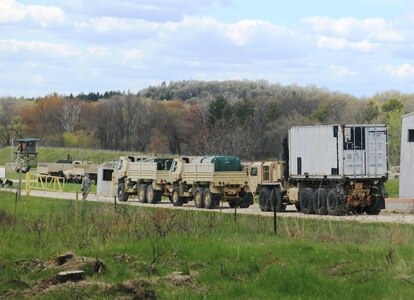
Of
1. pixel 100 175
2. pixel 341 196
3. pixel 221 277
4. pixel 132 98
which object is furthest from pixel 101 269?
pixel 132 98

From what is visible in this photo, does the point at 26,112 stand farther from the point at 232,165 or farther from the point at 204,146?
the point at 232,165

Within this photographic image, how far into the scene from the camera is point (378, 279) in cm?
1446

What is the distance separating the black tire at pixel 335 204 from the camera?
115ft

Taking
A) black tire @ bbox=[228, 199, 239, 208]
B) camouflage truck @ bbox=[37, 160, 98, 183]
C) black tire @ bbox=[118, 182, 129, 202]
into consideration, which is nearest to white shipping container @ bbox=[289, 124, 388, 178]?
black tire @ bbox=[228, 199, 239, 208]

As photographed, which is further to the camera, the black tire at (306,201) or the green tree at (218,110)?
the green tree at (218,110)

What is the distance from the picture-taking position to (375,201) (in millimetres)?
36344

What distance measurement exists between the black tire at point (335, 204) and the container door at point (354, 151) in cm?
103

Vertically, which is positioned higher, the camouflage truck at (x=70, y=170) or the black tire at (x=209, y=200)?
the camouflage truck at (x=70, y=170)

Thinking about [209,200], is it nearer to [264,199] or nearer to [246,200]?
[246,200]

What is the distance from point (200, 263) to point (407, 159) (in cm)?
2776

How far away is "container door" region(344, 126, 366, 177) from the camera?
35688mm

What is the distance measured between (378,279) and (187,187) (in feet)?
102

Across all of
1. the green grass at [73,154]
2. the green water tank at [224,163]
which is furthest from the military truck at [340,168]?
the green grass at [73,154]

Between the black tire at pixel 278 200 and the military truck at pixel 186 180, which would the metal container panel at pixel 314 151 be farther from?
the military truck at pixel 186 180
